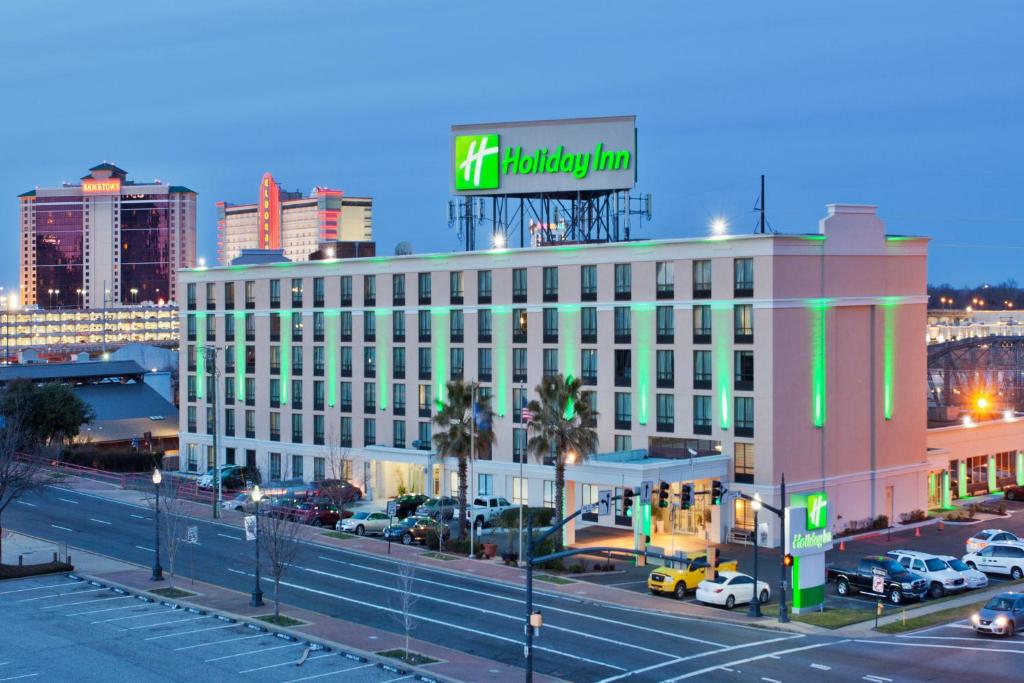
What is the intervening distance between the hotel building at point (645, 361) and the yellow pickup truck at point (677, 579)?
10250 mm

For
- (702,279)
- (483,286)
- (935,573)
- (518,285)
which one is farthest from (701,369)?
(935,573)

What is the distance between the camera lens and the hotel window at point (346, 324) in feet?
287

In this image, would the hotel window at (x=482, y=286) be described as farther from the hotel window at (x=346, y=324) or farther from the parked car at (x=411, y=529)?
the parked car at (x=411, y=529)

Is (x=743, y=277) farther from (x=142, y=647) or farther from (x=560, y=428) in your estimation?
(x=142, y=647)

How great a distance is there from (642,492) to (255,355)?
161ft

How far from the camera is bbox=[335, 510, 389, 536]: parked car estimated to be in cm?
6894

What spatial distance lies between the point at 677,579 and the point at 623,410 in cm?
2140

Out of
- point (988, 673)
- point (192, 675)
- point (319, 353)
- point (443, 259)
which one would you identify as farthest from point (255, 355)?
point (988, 673)

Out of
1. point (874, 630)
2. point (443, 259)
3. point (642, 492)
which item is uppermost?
point (443, 259)

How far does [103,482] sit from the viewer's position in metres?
87.7

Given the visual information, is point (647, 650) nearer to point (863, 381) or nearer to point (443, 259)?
point (863, 381)

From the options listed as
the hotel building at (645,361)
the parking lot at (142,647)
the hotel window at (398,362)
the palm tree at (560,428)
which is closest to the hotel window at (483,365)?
the hotel building at (645,361)

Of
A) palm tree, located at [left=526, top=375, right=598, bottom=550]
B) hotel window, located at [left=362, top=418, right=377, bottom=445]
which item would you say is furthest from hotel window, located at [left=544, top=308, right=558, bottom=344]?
hotel window, located at [left=362, top=418, right=377, bottom=445]

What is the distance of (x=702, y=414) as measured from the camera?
68812mm
